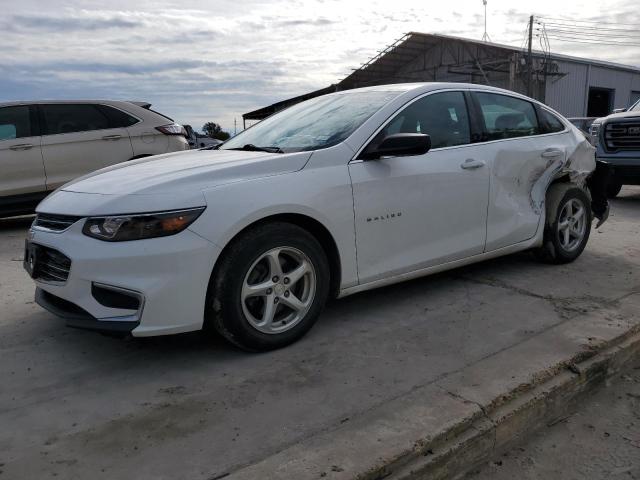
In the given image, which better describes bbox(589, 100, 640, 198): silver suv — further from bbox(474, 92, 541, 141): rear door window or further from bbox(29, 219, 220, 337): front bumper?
bbox(29, 219, 220, 337): front bumper

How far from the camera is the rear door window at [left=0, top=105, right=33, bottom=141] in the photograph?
7445 mm

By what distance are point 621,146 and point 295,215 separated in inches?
312

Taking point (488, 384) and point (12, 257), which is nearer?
point (488, 384)

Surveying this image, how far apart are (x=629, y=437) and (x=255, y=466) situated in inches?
70.3

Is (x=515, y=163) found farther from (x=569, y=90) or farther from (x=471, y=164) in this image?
(x=569, y=90)

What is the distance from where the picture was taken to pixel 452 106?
4.22m

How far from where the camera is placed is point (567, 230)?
5031mm

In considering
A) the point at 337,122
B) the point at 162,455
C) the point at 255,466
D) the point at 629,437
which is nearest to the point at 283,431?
the point at 255,466

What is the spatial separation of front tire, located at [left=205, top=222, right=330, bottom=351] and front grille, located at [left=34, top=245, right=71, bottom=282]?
0.76 metres

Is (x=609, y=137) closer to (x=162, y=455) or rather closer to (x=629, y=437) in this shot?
(x=629, y=437)

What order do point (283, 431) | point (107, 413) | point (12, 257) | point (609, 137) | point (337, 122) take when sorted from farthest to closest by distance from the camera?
point (609, 137), point (12, 257), point (337, 122), point (107, 413), point (283, 431)

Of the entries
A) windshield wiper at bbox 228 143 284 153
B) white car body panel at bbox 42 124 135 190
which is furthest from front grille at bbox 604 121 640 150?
white car body panel at bbox 42 124 135 190

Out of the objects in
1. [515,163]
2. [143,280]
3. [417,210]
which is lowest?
[143,280]

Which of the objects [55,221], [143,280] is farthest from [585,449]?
[55,221]
